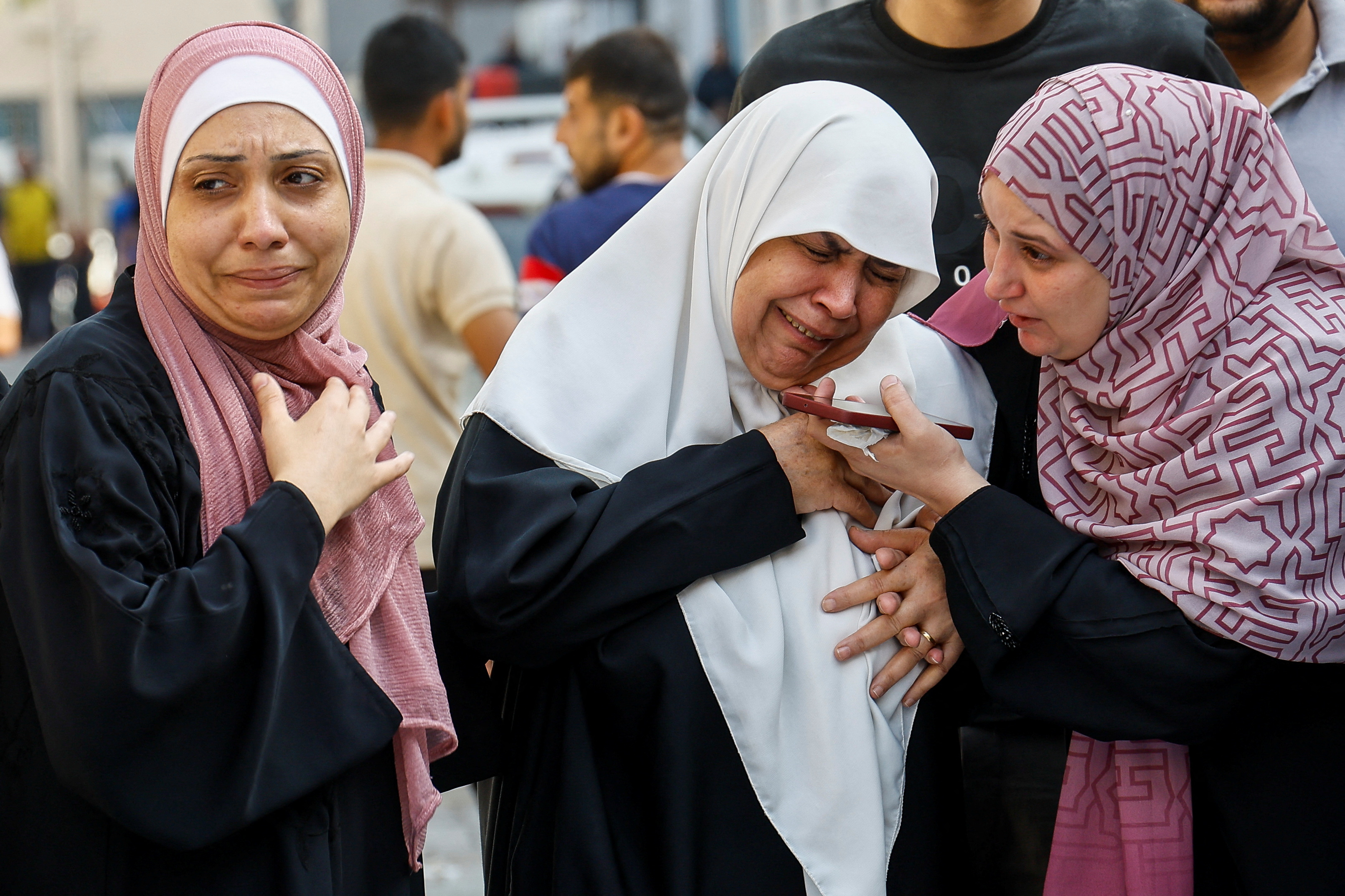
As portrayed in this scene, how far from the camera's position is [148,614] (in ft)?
5.13

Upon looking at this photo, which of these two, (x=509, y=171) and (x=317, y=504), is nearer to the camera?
(x=317, y=504)

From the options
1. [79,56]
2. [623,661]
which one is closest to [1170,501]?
[623,661]

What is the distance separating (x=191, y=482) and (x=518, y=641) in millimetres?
495

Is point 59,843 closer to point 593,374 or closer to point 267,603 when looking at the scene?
point 267,603

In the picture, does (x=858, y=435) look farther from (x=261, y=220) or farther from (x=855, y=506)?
(x=261, y=220)

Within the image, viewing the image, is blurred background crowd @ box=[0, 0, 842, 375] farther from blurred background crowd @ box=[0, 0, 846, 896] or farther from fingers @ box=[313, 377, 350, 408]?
fingers @ box=[313, 377, 350, 408]

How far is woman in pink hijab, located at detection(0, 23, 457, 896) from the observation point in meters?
1.58

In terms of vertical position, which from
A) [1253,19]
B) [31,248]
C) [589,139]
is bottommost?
[31,248]

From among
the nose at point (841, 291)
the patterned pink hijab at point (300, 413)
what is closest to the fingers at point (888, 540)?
the nose at point (841, 291)

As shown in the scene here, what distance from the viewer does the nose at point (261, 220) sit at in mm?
1773

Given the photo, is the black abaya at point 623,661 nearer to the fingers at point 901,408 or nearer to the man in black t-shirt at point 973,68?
the fingers at point 901,408

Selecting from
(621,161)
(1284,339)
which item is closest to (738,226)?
(1284,339)

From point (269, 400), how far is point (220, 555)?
26 centimetres

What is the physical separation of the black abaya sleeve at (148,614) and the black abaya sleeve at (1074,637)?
0.87 metres
